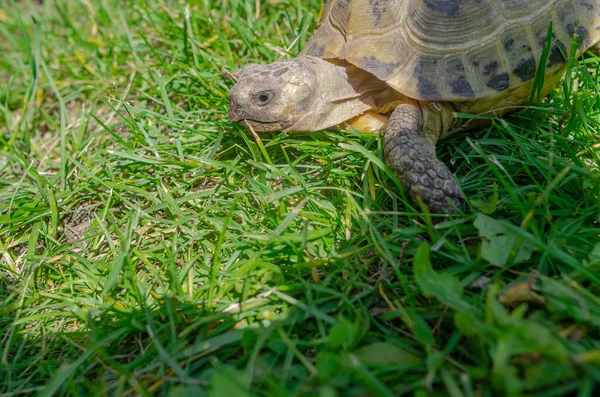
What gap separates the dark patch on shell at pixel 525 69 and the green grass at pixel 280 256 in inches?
7.8

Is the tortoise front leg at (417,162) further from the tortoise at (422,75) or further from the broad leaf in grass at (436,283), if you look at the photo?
the broad leaf in grass at (436,283)

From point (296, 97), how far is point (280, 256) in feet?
3.24

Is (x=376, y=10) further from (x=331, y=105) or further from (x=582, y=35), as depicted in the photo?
(x=582, y=35)

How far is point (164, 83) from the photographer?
3348 mm

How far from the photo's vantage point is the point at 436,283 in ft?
6.14

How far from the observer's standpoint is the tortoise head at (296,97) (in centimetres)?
275

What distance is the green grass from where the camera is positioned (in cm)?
171

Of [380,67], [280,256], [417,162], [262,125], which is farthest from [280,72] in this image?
[280,256]

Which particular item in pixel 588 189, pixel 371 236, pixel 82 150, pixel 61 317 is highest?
pixel 588 189

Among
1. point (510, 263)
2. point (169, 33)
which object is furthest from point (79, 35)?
point (510, 263)

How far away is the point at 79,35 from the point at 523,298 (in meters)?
4.05

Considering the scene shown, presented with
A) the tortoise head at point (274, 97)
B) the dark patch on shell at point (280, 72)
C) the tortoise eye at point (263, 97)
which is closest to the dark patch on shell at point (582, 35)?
the tortoise head at point (274, 97)

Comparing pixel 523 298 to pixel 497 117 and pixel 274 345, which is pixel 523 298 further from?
pixel 497 117

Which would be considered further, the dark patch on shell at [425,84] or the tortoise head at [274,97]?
the tortoise head at [274,97]
